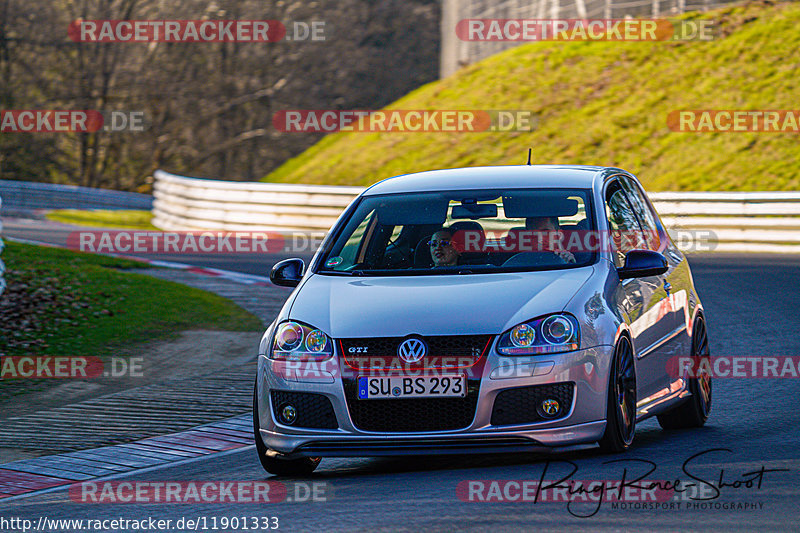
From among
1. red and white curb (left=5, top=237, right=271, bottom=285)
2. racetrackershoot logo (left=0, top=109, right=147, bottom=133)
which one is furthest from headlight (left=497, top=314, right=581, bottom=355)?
racetrackershoot logo (left=0, top=109, right=147, bottom=133)

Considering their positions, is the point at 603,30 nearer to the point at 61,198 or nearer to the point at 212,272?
the point at 61,198

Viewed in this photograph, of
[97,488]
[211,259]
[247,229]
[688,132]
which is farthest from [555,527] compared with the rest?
[688,132]

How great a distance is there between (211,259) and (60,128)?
27.3 metres

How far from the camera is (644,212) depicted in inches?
348

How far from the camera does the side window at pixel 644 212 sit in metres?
8.61

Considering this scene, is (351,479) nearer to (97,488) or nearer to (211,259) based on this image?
(97,488)

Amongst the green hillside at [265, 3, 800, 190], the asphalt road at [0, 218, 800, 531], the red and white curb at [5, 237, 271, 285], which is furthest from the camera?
the green hillside at [265, 3, 800, 190]

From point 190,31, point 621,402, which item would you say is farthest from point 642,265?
point 190,31

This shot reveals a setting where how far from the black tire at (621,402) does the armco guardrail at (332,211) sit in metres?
17.1

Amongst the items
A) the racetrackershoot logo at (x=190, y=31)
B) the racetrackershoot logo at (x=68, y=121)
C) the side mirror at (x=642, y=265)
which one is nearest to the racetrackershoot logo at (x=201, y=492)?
the side mirror at (x=642, y=265)

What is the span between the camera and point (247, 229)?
29625 mm

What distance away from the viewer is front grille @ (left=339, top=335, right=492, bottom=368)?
6.65 meters

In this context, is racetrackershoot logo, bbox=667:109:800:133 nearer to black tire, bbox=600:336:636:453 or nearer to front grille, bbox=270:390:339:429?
black tire, bbox=600:336:636:453

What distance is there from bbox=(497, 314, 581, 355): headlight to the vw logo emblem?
1.26ft
